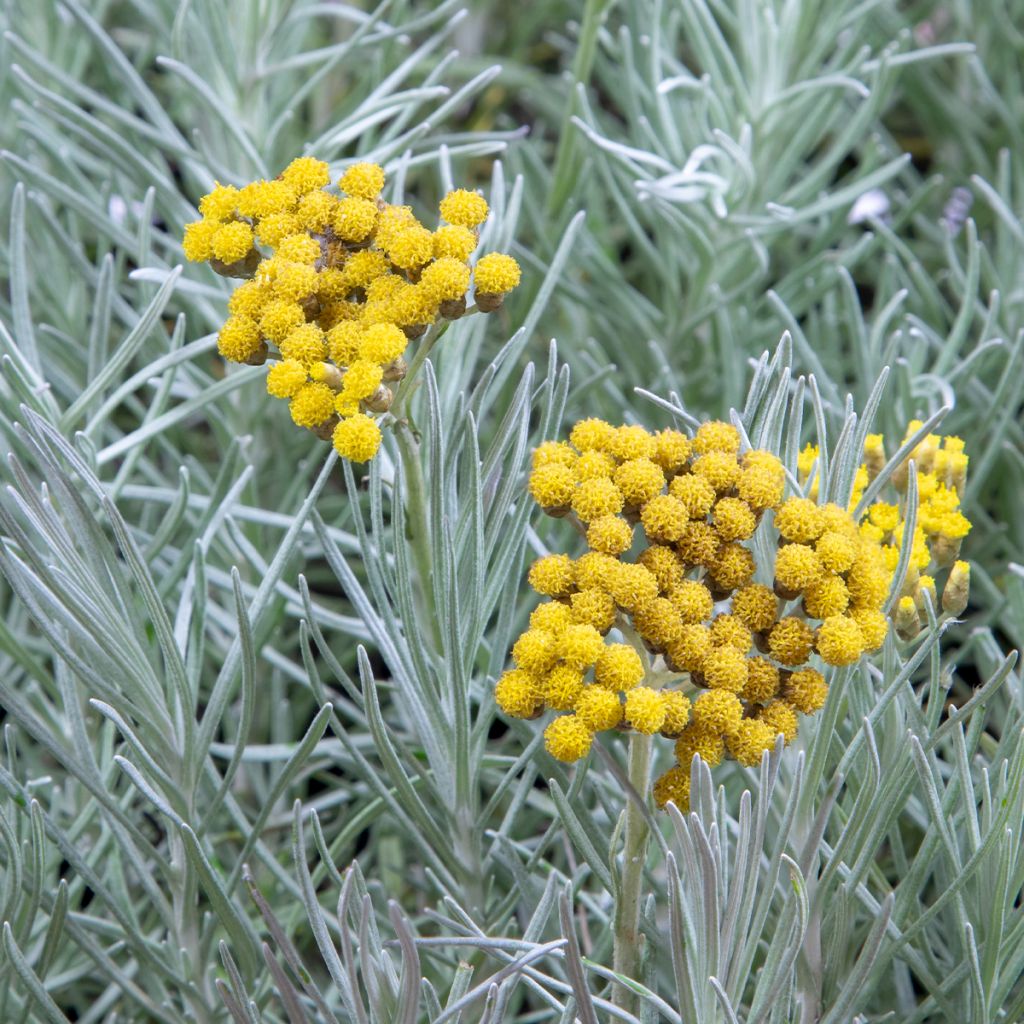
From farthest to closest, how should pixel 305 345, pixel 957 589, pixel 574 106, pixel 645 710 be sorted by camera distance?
pixel 574 106
pixel 957 589
pixel 305 345
pixel 645 710

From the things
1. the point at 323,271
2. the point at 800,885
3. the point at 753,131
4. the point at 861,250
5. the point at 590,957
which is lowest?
the point at 590,957

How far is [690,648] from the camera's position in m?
0.70

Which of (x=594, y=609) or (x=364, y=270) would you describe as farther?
(x=364, y=270)

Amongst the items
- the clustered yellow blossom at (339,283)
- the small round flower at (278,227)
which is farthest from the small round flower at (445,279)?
the small round flower at (278,227)

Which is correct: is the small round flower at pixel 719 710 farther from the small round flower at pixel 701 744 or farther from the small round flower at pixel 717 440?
the small round flower at pixel 717 440

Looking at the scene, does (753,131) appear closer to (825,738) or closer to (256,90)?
(256,90)

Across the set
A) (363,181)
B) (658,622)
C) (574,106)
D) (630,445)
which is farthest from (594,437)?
(574,106)

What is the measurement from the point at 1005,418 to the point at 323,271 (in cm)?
72

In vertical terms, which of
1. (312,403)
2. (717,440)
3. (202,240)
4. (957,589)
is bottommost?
(957,589)

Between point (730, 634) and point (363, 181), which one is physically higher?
point (363, 181)

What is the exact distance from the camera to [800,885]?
2.33ft

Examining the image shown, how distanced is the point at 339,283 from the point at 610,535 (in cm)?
25

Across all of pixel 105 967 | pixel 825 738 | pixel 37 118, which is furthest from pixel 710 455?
pixel 37 118

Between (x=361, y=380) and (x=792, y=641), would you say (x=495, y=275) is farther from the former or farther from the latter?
(x=792, y=641)
